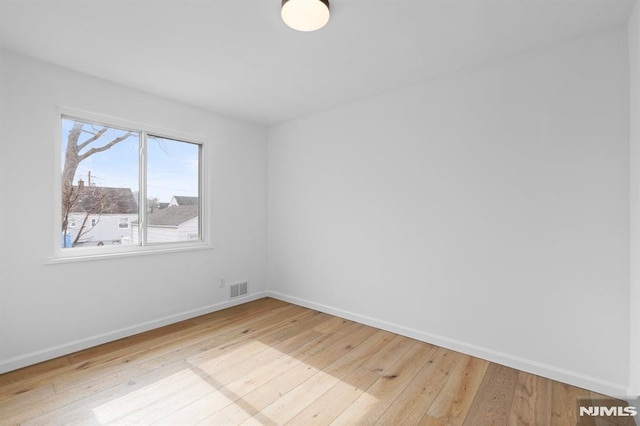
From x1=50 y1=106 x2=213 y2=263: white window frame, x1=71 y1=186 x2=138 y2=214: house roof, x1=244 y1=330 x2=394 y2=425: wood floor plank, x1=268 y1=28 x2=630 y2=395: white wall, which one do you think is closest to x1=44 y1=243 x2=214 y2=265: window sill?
x1=50 y1=106 x2=213 y2=263: white window frame

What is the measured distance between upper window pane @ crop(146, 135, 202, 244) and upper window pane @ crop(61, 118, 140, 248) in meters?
0.17

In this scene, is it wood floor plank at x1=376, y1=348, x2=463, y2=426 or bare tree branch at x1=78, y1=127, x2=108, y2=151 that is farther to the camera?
bare tree branch at x1=78, y1=127, x2=108, y2=151

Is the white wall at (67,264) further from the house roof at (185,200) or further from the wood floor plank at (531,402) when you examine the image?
the wood floor plank at (531,402)

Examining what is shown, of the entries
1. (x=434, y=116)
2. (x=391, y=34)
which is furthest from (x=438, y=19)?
(x=434, y=116)

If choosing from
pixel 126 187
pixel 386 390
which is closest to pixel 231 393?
pixel 386 390

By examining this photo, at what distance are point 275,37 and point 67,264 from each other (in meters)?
2.70

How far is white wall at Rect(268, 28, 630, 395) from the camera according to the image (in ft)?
6.79

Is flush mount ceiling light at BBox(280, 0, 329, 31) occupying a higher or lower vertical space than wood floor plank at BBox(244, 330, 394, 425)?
higher

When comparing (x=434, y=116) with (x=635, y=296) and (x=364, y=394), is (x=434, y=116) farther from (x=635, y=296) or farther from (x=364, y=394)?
(x=364, y=394)

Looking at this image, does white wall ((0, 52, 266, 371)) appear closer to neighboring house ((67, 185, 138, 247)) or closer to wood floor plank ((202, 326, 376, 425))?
neighboring house ((67, 185, 138, 247))

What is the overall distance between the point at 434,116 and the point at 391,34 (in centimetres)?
98

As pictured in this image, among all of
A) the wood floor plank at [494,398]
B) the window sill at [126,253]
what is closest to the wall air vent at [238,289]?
the window sill at [126,253]

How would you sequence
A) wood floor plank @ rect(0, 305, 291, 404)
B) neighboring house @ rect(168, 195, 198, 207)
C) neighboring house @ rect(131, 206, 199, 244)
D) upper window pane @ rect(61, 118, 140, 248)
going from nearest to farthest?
wood floor plank @ rect(0, 305, 291, 404) < upper window pane @ rect(61, 118, 140, 248) < neighboring house @ rect(131, 206, 199, 244) < neighboring house @ rect(168, 195, 198, 207)

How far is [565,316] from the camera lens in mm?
2203
